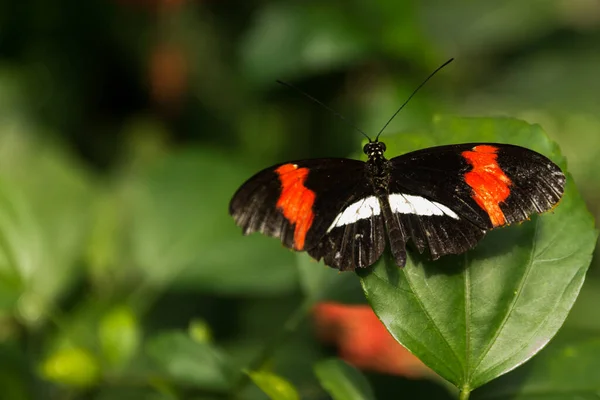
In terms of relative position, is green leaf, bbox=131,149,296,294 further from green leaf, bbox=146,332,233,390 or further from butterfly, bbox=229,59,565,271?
butterfly, bbox=229,59,565,271

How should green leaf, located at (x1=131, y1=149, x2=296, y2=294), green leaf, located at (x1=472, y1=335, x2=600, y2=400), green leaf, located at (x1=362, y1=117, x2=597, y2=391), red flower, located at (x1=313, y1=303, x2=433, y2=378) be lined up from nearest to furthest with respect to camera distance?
green leaf, located at (x1=362, y1=117, x2=597, y2=391)
green leaf, located at (x1=472, y1=335, x2=600, y2=400)
red flower, located at (x1=313, y1=303, x2=433, y2=378)
green leaf, located at (x1=131, y1=149, x2=296, y2=294)

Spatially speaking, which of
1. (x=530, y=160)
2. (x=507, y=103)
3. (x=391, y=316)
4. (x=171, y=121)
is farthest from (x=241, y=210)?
(x=507, y=103)

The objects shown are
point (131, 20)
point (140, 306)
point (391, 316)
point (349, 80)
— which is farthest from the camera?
point (131, 20)

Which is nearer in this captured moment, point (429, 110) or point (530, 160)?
point (530, 160)

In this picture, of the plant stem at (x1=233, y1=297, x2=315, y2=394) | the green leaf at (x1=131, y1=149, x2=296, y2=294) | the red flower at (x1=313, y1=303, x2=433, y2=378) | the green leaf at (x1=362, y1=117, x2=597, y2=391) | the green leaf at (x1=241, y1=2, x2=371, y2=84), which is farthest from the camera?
the green leaf at (x1=241, y1=2, x2=371, y2=84)

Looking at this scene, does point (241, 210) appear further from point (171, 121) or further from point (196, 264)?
point (171, 121)

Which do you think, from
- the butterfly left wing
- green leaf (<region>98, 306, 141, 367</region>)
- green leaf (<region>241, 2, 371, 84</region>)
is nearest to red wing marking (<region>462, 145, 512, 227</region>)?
the butterfly left wing

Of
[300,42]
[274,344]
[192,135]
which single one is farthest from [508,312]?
[192,135]
